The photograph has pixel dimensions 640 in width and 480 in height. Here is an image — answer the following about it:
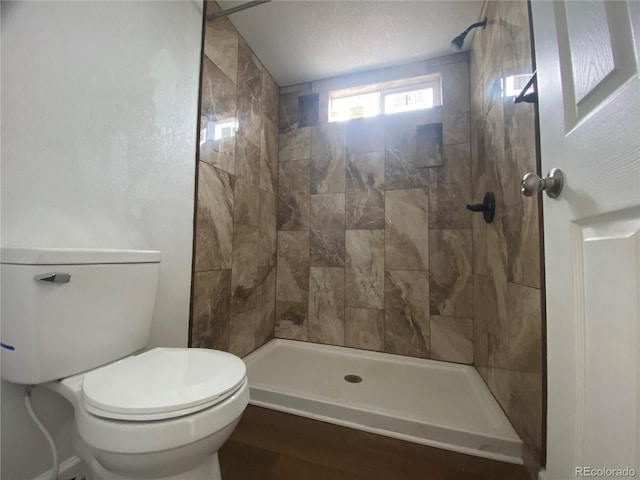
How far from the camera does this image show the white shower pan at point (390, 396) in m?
1.04

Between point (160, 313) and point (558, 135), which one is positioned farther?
point (160, 313)

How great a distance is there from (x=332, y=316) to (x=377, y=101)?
5.60 ft

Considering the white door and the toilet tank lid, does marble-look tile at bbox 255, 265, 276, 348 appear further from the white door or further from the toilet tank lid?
the white door

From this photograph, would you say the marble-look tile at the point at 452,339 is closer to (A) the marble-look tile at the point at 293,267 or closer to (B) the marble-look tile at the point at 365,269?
(B) the marble-look tile at the point at 365,269

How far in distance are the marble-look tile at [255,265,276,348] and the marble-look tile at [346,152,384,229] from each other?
74cm

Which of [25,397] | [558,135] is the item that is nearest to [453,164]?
[558,135]

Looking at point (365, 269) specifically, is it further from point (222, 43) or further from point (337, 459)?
point (222, 43)

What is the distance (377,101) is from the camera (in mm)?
1979

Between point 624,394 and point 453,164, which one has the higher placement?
point 453,164

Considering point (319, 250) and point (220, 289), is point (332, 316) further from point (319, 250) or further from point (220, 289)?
point (220, 289)

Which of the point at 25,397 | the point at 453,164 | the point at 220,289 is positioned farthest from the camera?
the point at 453,164

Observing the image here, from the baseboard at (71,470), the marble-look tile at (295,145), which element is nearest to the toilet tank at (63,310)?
the baseboard at (71,470)

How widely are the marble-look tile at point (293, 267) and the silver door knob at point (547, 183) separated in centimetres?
157

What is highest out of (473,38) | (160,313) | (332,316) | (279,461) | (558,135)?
(473,38)
